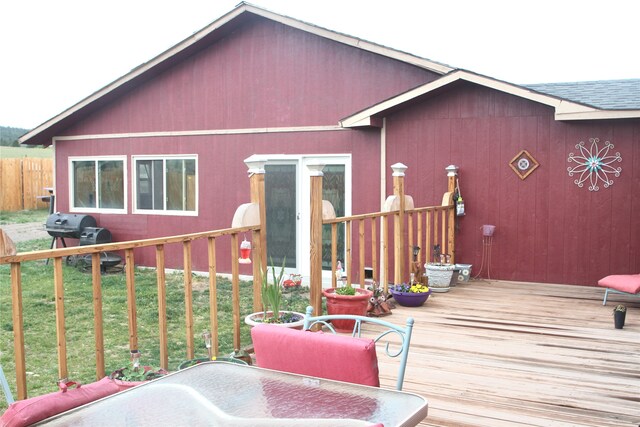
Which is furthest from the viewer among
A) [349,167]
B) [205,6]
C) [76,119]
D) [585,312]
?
[205,6]

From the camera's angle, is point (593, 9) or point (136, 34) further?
point (593, 9)

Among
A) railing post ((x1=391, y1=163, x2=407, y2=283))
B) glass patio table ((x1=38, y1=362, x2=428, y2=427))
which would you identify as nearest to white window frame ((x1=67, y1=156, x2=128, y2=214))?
railing post ((x1=391, y1=163, x2=407, y2=283))

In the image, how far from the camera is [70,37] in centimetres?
1502

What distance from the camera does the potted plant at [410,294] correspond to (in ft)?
20.4

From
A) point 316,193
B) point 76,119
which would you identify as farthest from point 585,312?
point 76,119

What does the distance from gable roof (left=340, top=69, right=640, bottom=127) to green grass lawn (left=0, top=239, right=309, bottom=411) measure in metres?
2.49

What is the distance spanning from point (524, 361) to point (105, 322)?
184 inches

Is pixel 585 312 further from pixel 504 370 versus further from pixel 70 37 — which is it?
pixel 70 37

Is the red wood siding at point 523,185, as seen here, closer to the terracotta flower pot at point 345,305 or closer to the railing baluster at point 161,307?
the terracotta flower pot at point 345,305

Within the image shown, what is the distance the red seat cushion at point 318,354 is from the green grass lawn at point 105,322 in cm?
275

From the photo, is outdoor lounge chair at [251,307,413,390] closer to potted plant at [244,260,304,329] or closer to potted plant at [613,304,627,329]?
potted plant at [244,260,304,329]

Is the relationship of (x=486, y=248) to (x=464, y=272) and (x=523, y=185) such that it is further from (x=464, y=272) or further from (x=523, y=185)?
(x=523, y=185)

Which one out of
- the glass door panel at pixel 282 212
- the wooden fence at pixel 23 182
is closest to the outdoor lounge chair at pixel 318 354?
the glass door panel at pixel 282 212

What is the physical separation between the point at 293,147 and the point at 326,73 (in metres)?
1.17
